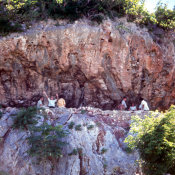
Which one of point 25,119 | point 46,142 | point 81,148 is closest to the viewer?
point 46,142

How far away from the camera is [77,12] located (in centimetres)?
1400

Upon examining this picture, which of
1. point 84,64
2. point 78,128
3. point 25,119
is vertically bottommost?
point 78,128

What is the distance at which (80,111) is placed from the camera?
11.4 meters

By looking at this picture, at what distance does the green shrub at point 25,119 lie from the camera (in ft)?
33.3

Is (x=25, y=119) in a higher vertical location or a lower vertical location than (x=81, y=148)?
higher

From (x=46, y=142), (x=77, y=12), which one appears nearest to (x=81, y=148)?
(x=46, y=142)

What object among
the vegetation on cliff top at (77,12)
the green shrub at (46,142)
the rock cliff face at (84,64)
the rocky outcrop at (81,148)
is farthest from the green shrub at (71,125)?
the vegetation on cliff top at (77,12)

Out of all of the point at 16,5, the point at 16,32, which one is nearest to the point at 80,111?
the point at 16,32

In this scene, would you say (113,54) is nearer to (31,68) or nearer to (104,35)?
(104,35)

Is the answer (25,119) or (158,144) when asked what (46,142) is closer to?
(25,119)

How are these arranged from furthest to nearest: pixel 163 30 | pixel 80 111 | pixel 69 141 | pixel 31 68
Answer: pixel 163 30 → pixel 31 68 → pixel 80 111 → pixel 69 141

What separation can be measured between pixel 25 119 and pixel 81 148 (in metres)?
2.72

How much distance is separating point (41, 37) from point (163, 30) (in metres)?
8.07

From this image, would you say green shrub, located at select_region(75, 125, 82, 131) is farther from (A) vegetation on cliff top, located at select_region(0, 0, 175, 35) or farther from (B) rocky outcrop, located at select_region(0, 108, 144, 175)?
(A) vegetation on cliff top, located at select_region(0, 0, 175, 35)
